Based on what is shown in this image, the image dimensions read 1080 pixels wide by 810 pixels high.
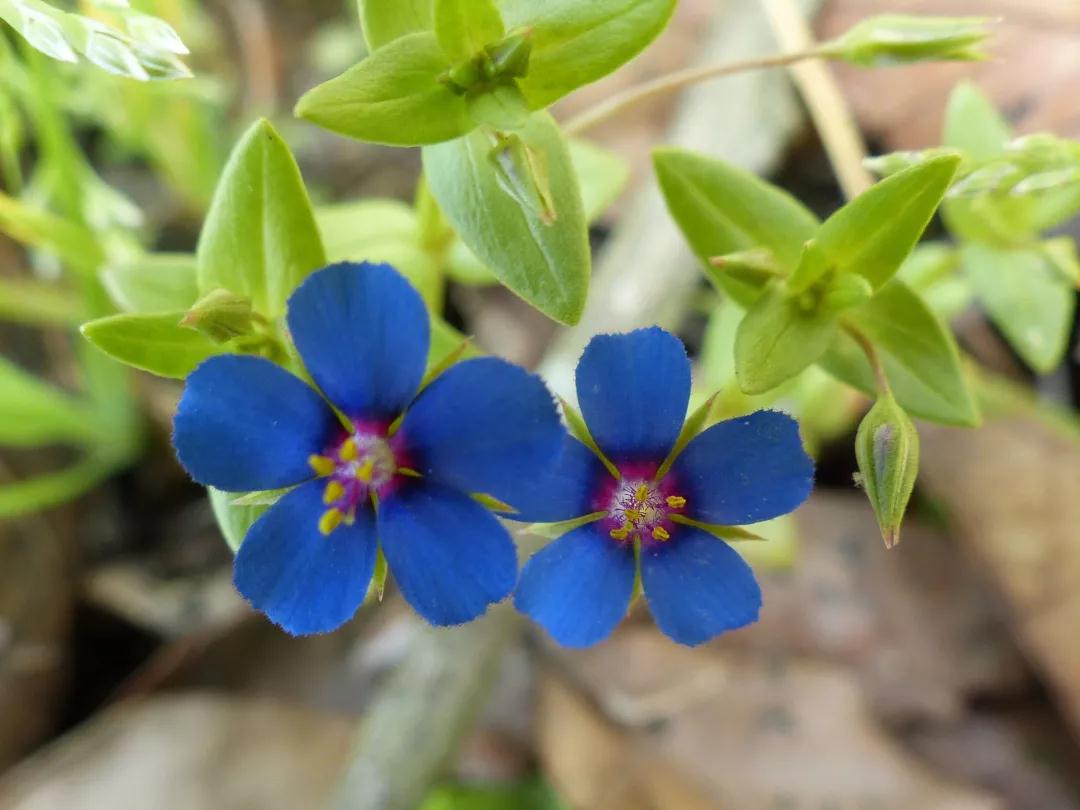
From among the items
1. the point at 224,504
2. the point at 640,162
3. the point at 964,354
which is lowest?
the point at 964,354

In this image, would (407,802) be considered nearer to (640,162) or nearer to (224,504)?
(224,504)

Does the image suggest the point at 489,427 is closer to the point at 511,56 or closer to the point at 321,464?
the point at 321,464

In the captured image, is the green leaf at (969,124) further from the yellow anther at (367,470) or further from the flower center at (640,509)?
the yellow anther at (367,470)

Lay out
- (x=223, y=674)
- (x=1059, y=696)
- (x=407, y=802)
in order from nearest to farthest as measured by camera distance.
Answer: (x=407, y=802)
(x=1059, y=696)
(x=223, y=674)

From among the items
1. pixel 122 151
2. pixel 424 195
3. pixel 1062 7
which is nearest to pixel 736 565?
pixel 424 195

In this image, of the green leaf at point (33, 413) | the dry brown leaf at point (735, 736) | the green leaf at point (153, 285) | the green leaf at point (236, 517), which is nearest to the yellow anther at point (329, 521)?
the green leaf at point (236, 517)
